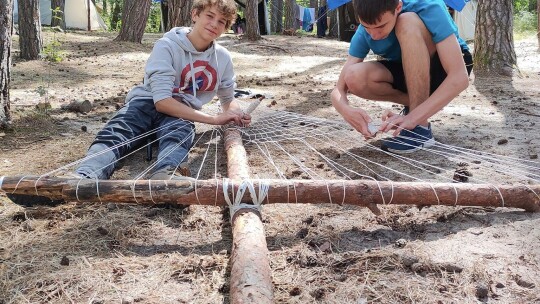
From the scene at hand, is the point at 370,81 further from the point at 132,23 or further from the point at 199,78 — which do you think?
the point at 132,23

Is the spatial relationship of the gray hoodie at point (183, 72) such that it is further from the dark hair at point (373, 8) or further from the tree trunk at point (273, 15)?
the tree trunk at point (273, 15)

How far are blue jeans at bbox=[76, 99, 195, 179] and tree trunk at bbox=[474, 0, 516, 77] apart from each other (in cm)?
391

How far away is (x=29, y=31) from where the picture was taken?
5918 mm

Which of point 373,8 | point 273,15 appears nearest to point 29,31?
point 373,8

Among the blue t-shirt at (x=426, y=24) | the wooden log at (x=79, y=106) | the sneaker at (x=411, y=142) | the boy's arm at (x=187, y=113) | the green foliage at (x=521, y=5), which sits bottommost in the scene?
the sneaker at (x=411, y=142)

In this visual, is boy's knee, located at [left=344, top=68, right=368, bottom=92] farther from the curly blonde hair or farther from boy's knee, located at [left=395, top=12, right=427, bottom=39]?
the curly blonde hair

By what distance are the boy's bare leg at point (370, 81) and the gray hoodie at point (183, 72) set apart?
0.76 meters

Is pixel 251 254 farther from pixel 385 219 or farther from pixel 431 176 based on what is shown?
pixel 431 176

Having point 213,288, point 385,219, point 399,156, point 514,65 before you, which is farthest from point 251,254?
point 514,65

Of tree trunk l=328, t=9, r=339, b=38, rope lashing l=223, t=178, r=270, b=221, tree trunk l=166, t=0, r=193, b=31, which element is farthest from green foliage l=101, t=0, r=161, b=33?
rope lashing l=223, t=178, r=270, b=221

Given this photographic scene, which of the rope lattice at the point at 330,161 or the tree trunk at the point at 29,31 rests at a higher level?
the tree trunk at the point at 29,31

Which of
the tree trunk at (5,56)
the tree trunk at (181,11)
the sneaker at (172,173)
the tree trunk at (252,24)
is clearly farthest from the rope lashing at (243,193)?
the tree trunk at (252,24)

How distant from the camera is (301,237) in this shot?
1804 millimetres

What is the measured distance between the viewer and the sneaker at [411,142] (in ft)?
8.97
